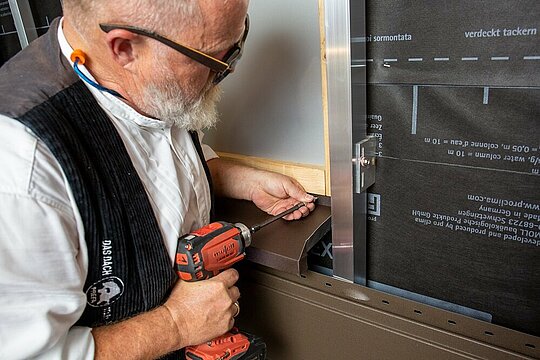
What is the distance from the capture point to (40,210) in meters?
0.68

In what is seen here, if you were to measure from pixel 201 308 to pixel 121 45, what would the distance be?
21.5 inches

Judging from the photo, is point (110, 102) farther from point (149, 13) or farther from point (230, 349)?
point (230, 349)

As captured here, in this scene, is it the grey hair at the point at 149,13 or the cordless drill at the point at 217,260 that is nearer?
the grey hair at the point at 149,13

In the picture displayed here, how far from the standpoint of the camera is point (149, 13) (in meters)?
0.74

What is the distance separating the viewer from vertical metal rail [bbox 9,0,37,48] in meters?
1.59

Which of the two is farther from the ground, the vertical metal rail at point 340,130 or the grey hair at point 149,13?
the grey hair at point 149,13

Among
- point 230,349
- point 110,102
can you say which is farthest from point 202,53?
point 230,349

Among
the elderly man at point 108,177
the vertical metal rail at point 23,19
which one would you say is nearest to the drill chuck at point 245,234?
the elderly man at point 108,177

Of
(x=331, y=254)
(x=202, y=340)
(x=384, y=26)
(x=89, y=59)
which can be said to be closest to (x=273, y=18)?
(x=384, y=26)

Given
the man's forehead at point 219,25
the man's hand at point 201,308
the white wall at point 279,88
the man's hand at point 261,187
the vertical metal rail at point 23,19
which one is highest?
the vertical metal rail at point 23,19

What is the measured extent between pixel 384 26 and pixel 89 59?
558mm

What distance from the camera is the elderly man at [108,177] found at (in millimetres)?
681

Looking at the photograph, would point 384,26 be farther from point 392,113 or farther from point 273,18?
point 273,18

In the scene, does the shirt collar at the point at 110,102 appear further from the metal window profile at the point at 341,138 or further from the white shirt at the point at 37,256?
the metal window profile at the point at 341,138
